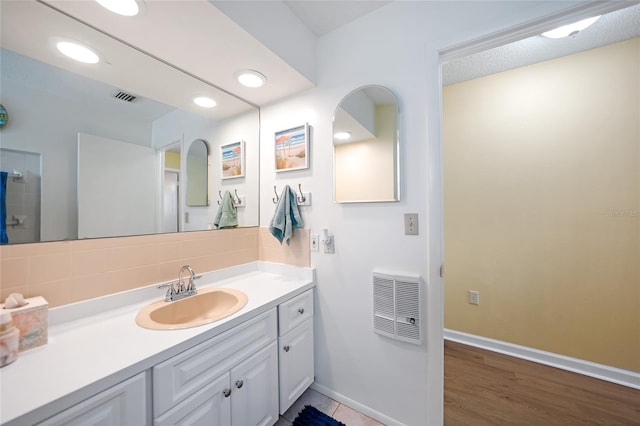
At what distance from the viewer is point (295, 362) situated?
4.51 ft

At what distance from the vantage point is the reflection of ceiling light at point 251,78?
1.42 m

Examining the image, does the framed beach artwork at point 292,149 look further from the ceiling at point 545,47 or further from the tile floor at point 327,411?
the tile floor at point 327,411

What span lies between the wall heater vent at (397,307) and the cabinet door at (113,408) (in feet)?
3.63

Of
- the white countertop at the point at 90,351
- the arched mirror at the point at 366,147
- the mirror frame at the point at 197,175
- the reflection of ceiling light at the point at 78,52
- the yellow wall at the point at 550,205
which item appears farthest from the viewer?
the yellow wall at the point at 550,205

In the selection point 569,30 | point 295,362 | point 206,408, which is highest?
point 569,30

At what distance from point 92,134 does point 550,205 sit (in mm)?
3134

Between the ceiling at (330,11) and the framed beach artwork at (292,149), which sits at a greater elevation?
the ceiling at (330,11)

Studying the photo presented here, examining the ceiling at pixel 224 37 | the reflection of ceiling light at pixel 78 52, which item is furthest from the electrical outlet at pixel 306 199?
the reflection of ceiling light at pixel 78 52

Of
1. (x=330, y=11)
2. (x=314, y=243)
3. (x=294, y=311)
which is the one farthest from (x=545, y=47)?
(x=294, y=311)

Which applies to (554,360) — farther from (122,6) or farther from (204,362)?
(122,6)

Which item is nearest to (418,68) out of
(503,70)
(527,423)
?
(503,70)

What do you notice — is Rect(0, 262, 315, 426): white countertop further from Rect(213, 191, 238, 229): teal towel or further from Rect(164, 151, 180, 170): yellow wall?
Rect(164, 151, 180, 170): yellow wall

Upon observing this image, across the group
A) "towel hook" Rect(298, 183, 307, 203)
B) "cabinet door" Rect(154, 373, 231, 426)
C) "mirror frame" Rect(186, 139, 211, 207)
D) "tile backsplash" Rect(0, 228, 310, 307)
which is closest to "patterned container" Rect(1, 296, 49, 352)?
"tile backsplash" Rect(0, 228, 310, 307)

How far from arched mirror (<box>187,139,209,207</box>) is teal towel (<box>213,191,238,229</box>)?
113mm
